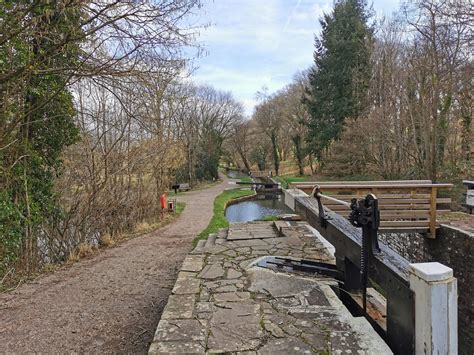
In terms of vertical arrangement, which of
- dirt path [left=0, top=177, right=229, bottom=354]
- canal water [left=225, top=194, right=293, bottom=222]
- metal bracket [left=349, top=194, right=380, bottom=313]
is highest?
metal bracket [left=349, top=194, right=380, bottom=313]

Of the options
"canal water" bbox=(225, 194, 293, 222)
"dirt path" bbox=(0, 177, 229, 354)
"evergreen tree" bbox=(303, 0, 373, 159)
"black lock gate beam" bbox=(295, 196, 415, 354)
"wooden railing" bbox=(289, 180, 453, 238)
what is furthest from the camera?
"evergreen tree" bbox=(303, 0, 373, 159)

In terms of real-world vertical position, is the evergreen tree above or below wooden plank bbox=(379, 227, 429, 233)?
above

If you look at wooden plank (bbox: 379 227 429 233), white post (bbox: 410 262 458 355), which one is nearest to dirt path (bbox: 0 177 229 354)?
white post (bbox: 410 262 458 355)

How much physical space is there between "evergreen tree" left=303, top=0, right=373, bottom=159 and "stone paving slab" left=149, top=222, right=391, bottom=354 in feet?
62.3

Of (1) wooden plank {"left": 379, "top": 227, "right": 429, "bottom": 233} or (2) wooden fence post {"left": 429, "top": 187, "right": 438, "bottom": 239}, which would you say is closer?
(2) wooden fence post {"left": 429, "top": 187, "right": 438, "bottom": 239}

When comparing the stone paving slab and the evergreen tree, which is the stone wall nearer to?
the stone paving slab

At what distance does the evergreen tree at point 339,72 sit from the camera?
67.8ft

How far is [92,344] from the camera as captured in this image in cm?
283

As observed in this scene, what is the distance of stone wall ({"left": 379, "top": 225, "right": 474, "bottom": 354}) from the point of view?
5.15 metres

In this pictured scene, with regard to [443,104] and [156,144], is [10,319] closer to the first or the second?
[156,144]

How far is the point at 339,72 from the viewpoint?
21922mm

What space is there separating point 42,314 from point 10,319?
0.99 ft

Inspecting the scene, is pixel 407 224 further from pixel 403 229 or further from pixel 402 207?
pixel 402 207

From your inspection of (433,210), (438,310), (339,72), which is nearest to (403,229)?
(433,210)
